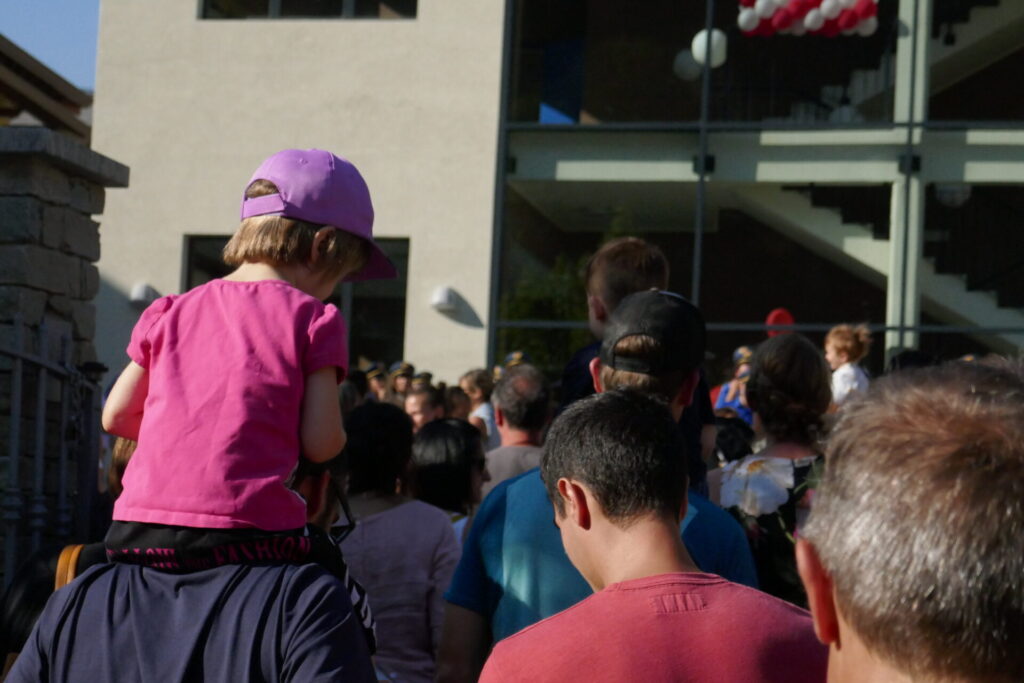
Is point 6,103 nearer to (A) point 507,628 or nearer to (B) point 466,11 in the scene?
(A) point 507,628

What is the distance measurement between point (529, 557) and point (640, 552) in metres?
0.54

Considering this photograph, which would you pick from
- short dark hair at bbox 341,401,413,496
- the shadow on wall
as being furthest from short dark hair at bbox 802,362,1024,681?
the shadow on wall

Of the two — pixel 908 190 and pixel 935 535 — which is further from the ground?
pixel 908 190

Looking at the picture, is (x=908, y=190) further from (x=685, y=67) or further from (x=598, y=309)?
(x=598, y=309)

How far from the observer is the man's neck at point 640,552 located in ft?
6.42

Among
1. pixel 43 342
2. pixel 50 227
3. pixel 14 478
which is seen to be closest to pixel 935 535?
pixel 14 478

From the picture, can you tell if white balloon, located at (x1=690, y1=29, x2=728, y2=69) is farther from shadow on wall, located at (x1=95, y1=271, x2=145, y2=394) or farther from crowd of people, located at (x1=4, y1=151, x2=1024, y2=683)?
crowd of people, located at (x1=4, y1=151, x2=1024, y2=683)

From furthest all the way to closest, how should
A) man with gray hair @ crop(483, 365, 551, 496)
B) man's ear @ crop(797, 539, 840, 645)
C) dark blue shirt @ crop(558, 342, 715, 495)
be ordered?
man with gray hair @ crop(483, 365, 551, 496) < dark blue shirt @ crop(558, 342, 715, 495) < man's ear @ crop(797, 539, 840, 645)

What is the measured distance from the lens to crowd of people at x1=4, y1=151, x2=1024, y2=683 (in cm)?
111

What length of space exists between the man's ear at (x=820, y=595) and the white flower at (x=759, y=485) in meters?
2.08

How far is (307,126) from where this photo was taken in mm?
13820

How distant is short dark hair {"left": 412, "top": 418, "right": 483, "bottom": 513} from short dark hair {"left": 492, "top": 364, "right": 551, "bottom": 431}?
17.3 inches

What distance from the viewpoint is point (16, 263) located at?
489cm

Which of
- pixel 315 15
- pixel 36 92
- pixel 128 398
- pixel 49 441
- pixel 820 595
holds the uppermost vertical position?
pixel 315 15
